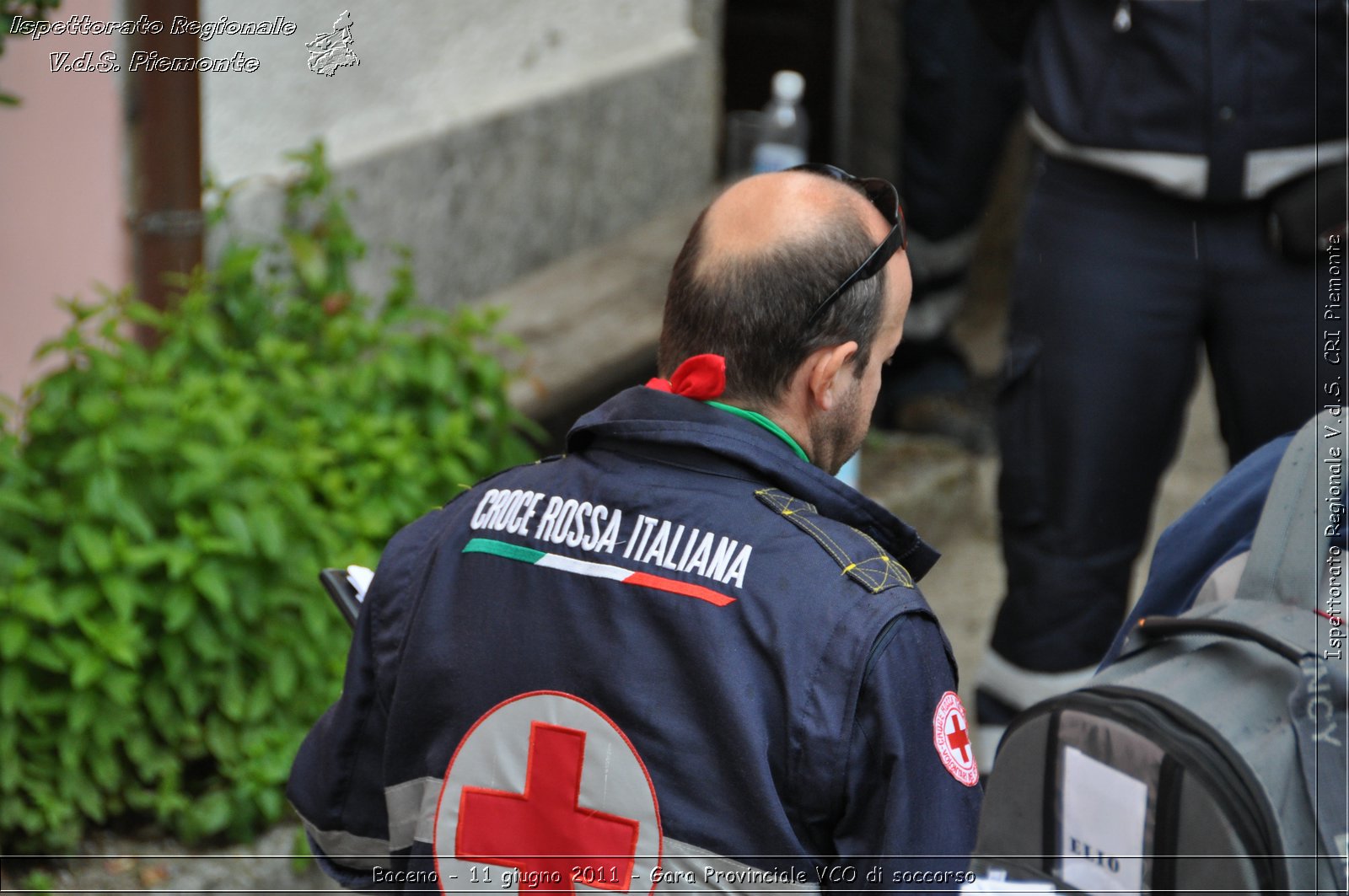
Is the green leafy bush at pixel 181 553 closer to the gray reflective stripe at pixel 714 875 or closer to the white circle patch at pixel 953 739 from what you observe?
the gray reflective stripe at pixel 714 875

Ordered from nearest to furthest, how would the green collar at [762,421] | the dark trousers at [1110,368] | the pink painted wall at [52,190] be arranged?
the green collar at [762,421] < the dark trousers at [1110,368] < the pink painted wall at [52,190]

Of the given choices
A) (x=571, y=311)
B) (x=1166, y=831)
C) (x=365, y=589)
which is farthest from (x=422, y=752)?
(x=571, y=311)

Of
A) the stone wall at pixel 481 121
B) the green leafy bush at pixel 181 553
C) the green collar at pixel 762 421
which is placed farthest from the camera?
the stone wall at pixel 481 121

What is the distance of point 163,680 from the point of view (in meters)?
2.67

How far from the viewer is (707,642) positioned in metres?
1.36

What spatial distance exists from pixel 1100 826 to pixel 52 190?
2702mm

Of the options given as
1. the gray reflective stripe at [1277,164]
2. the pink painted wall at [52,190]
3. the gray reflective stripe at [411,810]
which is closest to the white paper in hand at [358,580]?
the gray reflective stripe at [411,810]

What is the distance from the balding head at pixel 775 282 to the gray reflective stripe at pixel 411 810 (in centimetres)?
51

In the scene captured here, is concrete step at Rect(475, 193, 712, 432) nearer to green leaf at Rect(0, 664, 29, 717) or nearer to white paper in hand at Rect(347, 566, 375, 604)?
green leaf at Rect(0, 664, 29, 717)

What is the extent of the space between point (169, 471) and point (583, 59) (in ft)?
7.37

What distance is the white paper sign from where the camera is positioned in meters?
1.23

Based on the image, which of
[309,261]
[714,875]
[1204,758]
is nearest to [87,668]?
[309,261]

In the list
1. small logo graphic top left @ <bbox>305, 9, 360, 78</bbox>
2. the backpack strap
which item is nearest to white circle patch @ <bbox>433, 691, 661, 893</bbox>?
the backpack strap

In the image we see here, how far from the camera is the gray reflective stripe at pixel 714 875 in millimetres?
1343
